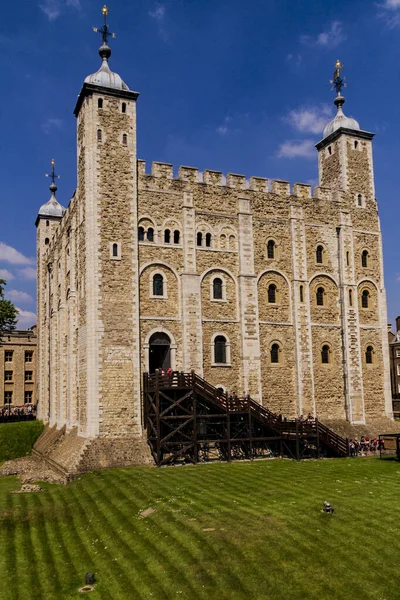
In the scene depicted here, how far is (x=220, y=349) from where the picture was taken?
111 ft

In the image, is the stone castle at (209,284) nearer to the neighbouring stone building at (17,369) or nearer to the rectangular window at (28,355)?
the neighbouring stone building at (17,369)

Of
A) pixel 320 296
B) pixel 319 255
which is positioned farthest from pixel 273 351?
pixel 319 255

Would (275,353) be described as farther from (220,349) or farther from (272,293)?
(220,349)

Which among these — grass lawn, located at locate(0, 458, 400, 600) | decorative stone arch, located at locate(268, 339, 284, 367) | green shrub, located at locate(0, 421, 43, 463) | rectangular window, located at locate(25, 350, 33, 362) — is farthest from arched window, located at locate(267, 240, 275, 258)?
rectangular window, located at locate(25, 350, 33, 362)

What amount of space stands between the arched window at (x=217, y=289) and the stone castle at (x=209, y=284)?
6 centimetres

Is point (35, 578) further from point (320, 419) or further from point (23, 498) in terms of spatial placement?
point (320, 419)

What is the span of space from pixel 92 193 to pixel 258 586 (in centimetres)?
2148

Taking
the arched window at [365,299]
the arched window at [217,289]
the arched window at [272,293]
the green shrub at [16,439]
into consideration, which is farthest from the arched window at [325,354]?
the green shrub at [16,439]

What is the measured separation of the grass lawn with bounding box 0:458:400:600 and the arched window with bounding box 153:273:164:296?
35.6ft

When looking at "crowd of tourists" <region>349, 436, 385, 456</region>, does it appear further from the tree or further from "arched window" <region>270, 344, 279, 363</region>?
the tree

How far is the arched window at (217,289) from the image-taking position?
3425cm

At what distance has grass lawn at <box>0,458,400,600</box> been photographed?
577 inches

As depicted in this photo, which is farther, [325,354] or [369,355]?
[369,355]

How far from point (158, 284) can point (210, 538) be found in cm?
1775
